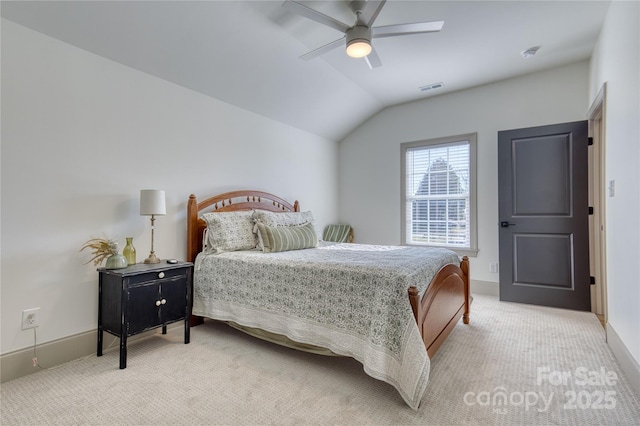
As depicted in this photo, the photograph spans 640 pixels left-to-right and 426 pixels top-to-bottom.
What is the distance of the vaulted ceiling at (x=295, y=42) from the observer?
2393 mm

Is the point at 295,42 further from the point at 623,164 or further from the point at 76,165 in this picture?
the point at 623,164

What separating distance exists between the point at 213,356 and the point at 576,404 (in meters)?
2.35

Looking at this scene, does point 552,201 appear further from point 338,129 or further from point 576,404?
point 338,129

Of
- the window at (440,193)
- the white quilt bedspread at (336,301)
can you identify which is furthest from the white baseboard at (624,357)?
the window at (440,193)

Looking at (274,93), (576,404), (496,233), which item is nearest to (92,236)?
(274,93)

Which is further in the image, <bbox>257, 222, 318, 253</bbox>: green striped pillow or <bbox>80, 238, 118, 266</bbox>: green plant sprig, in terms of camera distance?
<bbox>257, 222, 318, 253</bbox>: green striped pillow

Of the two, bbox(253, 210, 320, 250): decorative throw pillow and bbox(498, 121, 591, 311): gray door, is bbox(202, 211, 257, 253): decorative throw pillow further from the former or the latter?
bbox(498, 121, 591, 311): gray door

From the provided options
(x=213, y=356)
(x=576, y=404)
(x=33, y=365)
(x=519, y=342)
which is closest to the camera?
(x=576, y=404)

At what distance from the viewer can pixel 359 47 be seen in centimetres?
242

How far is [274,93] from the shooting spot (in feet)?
12.4

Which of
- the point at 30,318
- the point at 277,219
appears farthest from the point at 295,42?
the point at 30,318

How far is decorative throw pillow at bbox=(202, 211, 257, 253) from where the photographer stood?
2984 millimetres

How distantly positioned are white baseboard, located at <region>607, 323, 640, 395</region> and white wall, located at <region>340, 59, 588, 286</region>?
67.2 inches

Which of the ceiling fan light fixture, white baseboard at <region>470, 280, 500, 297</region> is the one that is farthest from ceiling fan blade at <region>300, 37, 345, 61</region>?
white baseboard at <region>470, 280, 500, 297</region>
